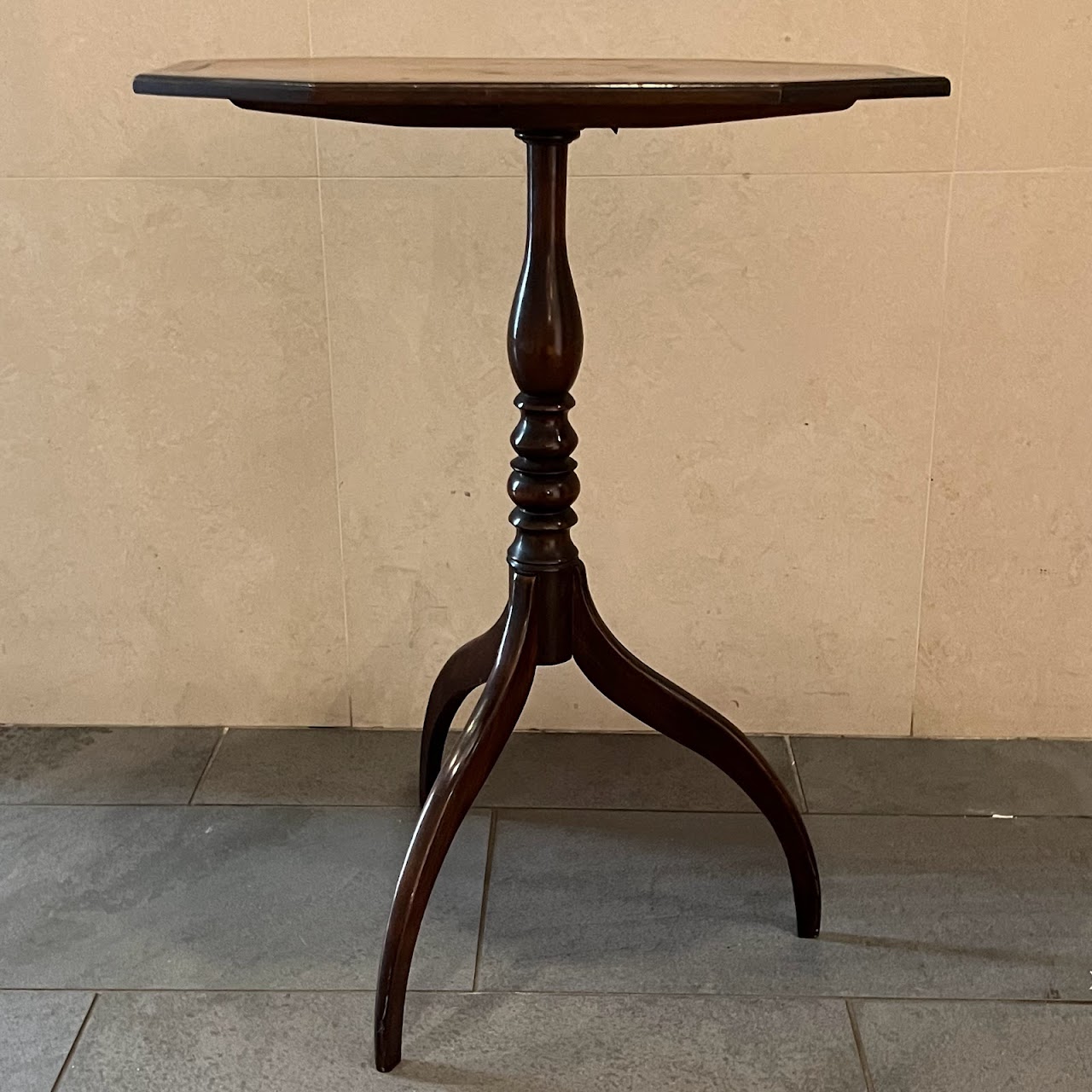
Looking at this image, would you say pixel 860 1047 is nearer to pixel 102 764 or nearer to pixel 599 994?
pixel 599 994

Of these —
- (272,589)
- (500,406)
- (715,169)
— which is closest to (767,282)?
(715,169)

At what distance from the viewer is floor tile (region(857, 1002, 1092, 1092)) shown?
110cm

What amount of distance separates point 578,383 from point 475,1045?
683 mm

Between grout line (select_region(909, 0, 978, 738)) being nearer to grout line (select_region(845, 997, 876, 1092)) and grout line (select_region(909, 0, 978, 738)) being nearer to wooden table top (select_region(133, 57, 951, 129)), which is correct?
wooden table top (select_region(133, 57, 951, 129))

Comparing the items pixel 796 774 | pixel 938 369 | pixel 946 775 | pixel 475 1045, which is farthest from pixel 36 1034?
pixel 938 369

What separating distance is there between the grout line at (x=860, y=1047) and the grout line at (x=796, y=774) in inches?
12.2

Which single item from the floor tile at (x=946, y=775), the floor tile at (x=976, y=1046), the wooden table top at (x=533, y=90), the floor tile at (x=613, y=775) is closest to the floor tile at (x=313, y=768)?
the floor tile at (x=613, y=775)

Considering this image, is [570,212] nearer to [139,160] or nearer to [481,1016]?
[139,160]

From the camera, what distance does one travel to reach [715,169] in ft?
4.69

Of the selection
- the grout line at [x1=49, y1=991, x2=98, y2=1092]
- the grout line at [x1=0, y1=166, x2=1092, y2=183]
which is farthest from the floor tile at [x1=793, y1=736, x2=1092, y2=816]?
the grout line at [x1=49, y1=991, x2=98, y2=1092]

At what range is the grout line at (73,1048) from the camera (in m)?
1.10

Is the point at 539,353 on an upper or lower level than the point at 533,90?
lower

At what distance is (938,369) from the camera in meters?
1.49

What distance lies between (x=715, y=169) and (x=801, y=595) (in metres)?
0.47
